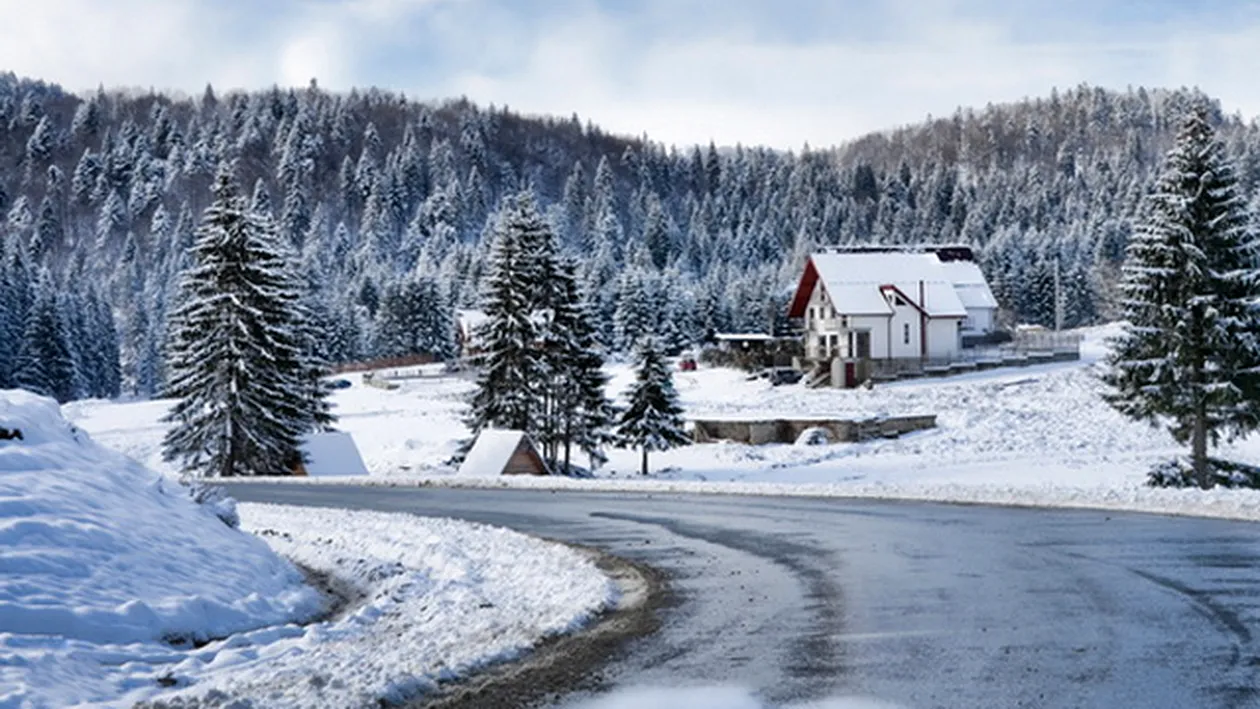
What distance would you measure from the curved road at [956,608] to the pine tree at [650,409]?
93.8 ft

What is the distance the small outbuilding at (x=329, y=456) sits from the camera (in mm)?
44469

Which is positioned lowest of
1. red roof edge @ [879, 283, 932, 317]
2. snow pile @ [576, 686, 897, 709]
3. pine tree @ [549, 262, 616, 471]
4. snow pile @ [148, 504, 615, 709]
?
snow pile @ [148, 504, 615, 709]

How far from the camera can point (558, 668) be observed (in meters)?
8.52

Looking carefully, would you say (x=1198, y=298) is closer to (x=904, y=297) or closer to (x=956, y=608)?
(x=956, y=608)

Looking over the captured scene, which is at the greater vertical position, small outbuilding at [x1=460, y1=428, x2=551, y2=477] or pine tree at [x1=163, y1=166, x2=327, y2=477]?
pine tree at [x1=163, y1=166, x2=327, y2=477]

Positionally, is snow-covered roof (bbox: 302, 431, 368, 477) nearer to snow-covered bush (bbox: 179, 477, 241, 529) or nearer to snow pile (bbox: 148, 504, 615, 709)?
snow pile (bbox: 148, 504, 615, 709)

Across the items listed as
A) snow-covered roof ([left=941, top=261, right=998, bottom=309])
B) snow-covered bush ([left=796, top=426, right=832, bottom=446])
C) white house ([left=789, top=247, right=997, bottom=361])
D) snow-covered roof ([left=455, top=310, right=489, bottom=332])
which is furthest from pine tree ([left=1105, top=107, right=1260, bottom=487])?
snow-covered roof ([left=455, top=310, right=489, bottom=332])

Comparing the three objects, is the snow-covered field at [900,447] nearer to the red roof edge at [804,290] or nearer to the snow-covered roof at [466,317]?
the red roof edge at [804,290]

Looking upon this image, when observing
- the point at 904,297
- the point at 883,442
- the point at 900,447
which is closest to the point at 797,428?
the point at 883,442

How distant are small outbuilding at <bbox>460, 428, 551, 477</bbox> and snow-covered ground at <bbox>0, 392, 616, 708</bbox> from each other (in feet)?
71.0

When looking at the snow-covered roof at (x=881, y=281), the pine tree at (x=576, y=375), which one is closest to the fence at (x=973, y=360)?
the snow-covered roof at (x=881, y=281)

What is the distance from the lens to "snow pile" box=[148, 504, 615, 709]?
790 centimetres

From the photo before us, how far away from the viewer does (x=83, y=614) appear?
930cm

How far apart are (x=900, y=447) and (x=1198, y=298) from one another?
64.6 ft
